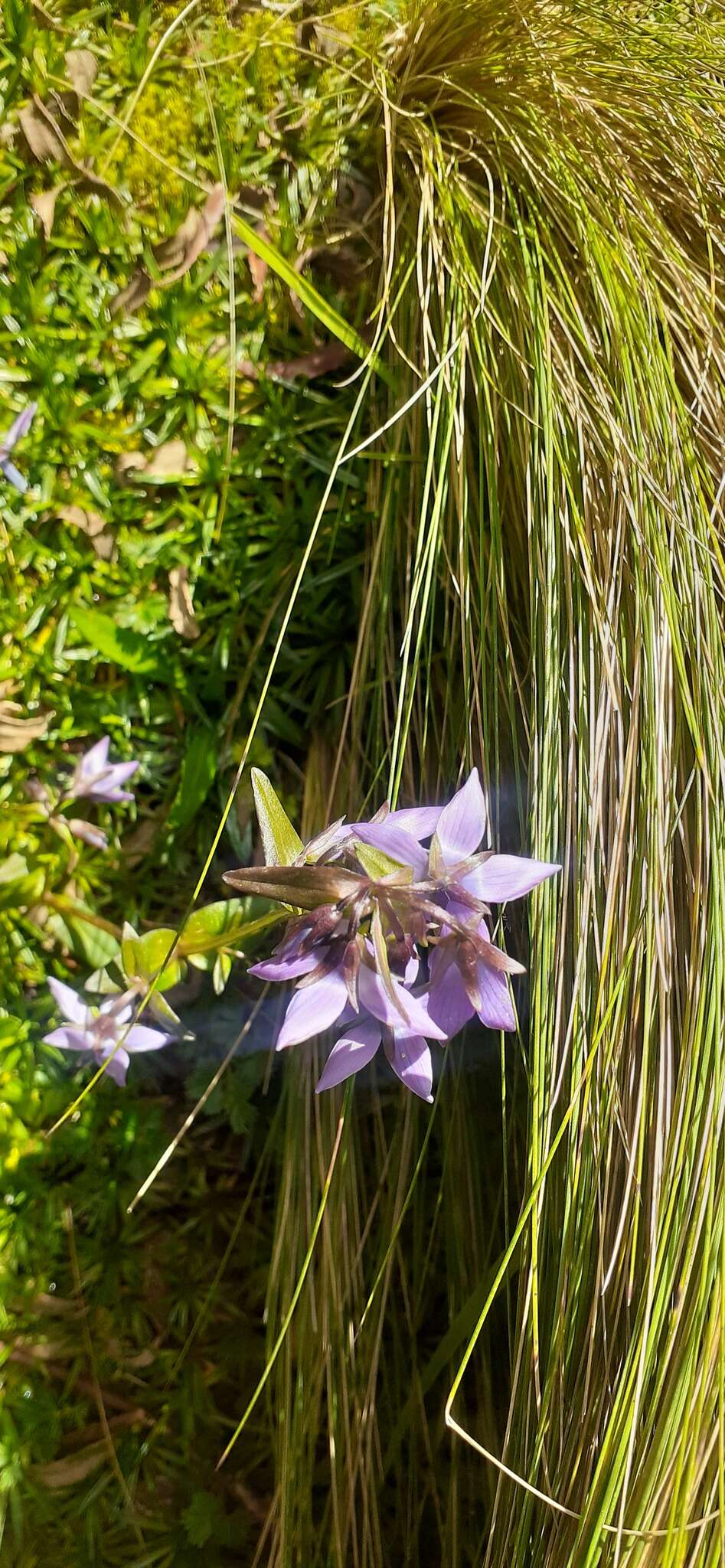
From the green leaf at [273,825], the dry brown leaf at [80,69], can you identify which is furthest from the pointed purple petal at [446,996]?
the dry brown leaf at [80,69]

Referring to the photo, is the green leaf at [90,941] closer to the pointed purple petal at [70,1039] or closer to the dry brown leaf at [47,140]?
the pointed purple petal at [70,1039]

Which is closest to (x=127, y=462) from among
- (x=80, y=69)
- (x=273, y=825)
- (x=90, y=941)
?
(x=80, y=69)

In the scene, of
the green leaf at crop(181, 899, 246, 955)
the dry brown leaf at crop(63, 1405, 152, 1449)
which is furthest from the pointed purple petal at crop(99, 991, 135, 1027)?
the dry brown leaf at crop(63, 1405, 152, 1449)

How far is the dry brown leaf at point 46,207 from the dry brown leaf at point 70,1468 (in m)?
1.31

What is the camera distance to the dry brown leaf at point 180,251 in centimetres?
103

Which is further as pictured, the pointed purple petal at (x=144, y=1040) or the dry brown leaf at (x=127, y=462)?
the dry brown leaf at (x=127, y=462)

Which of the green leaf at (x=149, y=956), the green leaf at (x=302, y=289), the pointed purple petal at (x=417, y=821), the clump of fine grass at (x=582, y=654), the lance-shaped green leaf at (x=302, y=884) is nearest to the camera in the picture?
the lance-shaped green leaf at (x=302, y=884)

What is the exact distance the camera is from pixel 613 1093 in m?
0.76

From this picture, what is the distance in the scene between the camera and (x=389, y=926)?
57 centimetres

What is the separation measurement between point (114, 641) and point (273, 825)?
20.9 inches

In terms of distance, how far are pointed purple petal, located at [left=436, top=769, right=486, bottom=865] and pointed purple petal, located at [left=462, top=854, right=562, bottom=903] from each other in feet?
0.06

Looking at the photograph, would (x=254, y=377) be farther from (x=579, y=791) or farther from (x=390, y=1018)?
(x=390, y=1018)

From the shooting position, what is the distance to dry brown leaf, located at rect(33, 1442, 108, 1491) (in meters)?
1.02

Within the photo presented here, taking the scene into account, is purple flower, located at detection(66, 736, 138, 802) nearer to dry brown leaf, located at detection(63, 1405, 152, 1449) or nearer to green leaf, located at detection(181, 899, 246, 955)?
→ green leaf, located at detection(181, 899, 246, 955)
